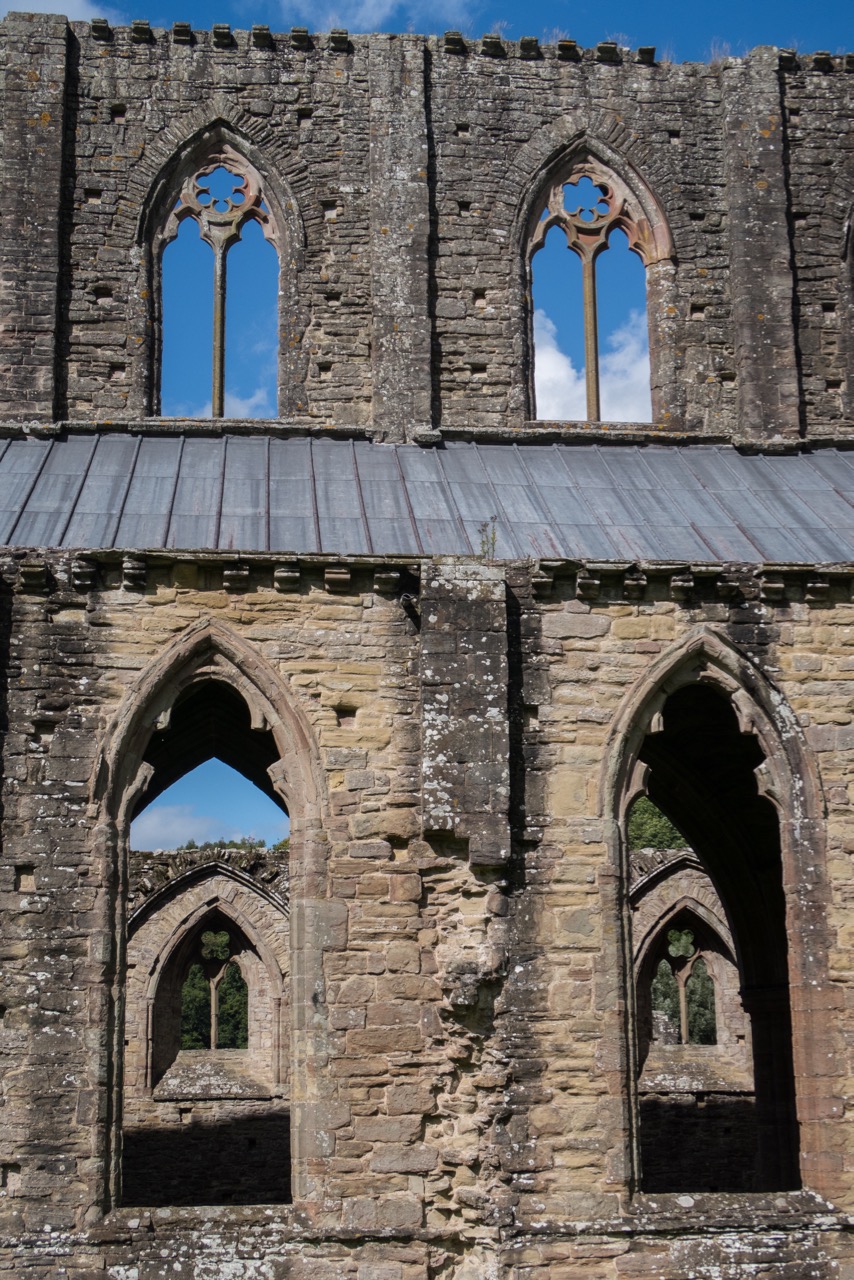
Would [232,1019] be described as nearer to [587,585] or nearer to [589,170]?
[589,170]

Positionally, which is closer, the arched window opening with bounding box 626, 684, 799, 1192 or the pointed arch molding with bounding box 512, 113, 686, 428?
the arched window opening with bounding box 626, 684, 799, 1192

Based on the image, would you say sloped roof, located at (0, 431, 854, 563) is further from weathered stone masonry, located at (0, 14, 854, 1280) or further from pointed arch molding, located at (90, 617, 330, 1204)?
pointed arch molding, located at (90, 617, 330, 1204)

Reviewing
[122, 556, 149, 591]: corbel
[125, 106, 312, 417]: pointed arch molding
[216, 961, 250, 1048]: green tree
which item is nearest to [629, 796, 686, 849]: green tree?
[216, 961, 250, 1048]: green tree

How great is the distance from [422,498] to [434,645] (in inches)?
73.0

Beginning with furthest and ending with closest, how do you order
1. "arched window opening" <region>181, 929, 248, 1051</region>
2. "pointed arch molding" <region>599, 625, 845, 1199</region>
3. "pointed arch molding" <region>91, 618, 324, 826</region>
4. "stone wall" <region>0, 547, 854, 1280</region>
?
"arched window opening" <region>181, 929, 248, 1051</region> → "pointed arch molding" <region>91, 618, 324, 826</region> → "pointed arch molding" <region>599, 625, 845, 1199</region> → "stone wall" <region>0, 547, 854, 1280</region>

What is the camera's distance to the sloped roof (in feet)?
34.1

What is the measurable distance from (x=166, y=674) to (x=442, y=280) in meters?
5.02

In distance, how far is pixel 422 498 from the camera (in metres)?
11.2

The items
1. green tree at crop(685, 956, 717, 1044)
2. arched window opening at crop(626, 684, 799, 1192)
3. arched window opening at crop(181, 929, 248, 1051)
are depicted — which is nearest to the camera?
arched window opening at crop(626, 684, 799, 1192)

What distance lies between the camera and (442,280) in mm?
13102

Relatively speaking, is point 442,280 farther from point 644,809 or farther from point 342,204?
point 644,809

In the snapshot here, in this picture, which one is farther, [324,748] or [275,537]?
[275,537]

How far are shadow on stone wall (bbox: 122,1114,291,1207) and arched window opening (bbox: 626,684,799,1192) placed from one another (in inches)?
136

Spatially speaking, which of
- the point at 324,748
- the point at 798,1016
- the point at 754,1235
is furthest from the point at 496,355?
the point at 754,1235
